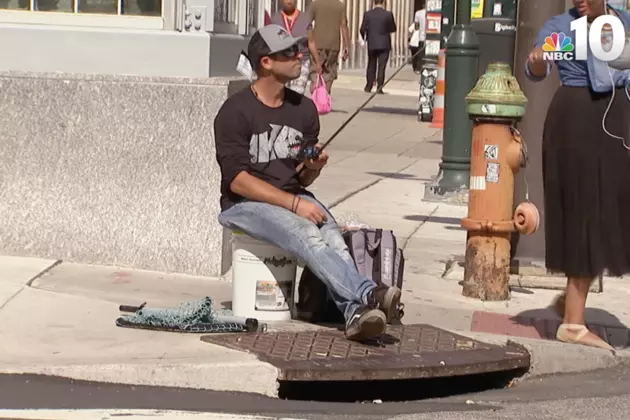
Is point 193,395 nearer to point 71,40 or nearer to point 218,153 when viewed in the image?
point 218,153

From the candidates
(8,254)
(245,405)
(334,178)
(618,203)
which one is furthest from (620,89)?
(334,178)

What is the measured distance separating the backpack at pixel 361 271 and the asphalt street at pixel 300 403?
925 millimetres

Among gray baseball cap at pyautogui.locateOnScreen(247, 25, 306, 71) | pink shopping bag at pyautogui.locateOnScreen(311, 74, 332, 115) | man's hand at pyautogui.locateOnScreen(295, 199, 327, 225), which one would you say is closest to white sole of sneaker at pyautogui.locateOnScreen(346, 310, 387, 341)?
man's hand at pyautogui.locateOnScreen(295, 199, 327, 225)

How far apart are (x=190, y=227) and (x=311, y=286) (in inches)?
50.7

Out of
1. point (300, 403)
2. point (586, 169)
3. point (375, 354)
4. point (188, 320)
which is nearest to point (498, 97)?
point (586, 169)

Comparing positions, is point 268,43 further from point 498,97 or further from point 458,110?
point 458,110

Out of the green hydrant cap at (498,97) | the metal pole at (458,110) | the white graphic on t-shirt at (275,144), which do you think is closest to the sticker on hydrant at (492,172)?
the green hydrant cap at (498,97)

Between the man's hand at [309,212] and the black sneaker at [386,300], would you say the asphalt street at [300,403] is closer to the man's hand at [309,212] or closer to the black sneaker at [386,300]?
the black sneaker at [386,300]

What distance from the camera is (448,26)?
1819 cm

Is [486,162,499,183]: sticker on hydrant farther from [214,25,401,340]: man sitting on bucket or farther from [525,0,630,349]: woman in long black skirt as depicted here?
[214,25,401,340]: man sitting on bucket

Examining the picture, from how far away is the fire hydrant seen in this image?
765cm

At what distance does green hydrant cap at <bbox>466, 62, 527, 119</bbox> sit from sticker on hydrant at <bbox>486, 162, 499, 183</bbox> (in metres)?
0.29

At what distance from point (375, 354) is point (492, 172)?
2.05 meters

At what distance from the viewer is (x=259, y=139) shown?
6574 mm
